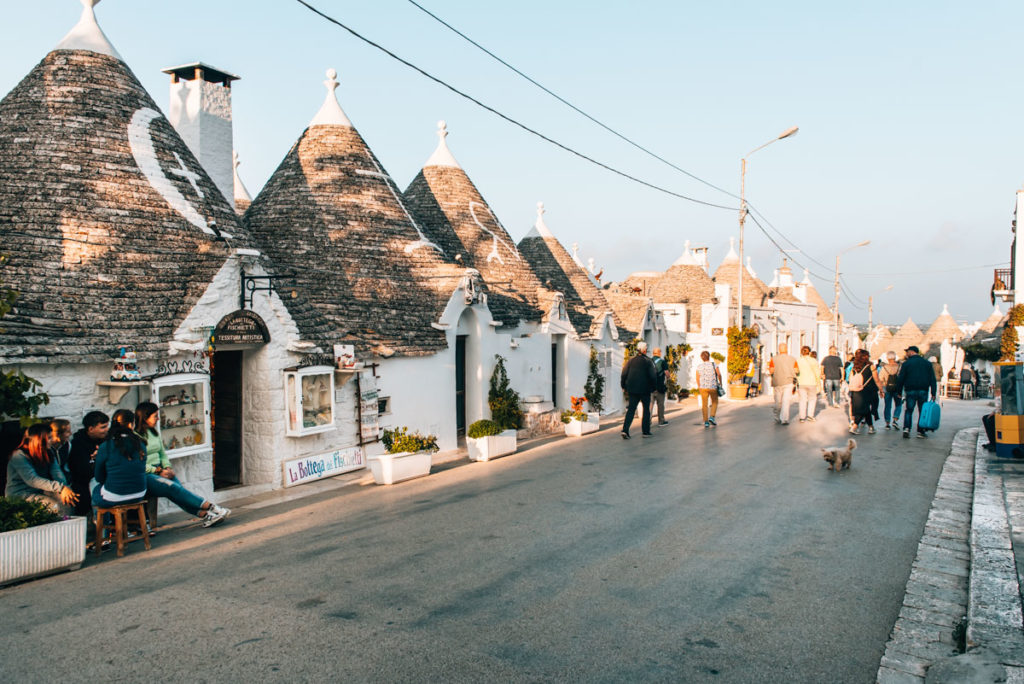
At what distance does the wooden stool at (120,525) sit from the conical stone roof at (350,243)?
4.88 metres

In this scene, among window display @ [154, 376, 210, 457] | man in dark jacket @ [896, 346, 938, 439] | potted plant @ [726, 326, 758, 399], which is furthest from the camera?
potted plant @ [726, 326, 758, 399]

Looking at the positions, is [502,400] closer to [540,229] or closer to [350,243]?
[350,243]

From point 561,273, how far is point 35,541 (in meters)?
19.7

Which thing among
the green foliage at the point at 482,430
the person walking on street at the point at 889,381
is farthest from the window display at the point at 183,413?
the person walking on street at the point at 889,381


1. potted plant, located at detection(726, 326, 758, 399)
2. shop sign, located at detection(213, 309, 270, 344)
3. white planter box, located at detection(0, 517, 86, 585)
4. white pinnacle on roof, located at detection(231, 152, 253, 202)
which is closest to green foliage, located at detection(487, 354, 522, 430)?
shop sign, located at detection(213, 309, 270, 344)

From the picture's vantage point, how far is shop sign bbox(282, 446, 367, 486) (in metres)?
11.2

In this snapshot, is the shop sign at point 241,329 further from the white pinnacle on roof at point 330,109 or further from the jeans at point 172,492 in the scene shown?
the white pinnacle on roof at point 330,109

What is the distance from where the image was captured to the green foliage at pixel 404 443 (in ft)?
38.9

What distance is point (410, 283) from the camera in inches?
600

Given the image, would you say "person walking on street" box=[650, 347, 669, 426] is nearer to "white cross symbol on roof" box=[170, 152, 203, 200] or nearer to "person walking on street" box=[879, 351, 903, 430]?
"person walking on street" box=[879, 351, 903, 430]

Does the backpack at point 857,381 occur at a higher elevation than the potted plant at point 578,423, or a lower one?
higher

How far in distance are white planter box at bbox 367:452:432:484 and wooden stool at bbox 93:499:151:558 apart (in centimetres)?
392

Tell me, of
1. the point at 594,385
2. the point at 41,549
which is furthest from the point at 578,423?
the point at 41,549

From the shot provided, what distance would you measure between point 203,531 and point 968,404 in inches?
1049
